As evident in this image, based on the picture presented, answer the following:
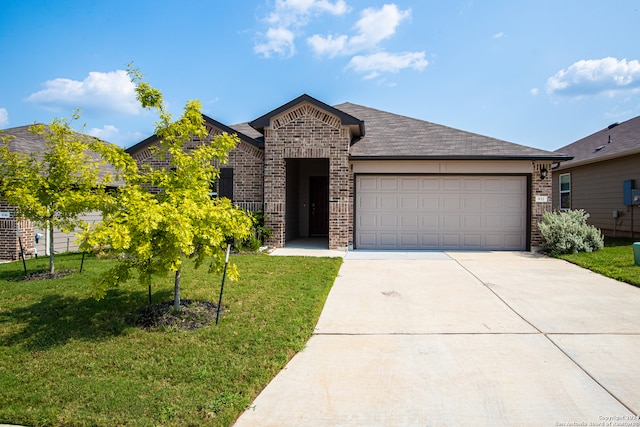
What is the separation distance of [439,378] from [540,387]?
854mm

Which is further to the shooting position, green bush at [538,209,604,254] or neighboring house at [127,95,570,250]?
neighboring house at [127,95,570,250]

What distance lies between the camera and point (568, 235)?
36.6 ft

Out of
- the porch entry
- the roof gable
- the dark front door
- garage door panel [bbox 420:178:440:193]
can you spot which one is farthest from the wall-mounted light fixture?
the dark front door

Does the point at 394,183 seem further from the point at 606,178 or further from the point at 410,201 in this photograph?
the point at 606,178

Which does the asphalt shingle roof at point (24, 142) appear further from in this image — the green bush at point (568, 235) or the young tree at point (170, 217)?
the green bush at point (568, 235)

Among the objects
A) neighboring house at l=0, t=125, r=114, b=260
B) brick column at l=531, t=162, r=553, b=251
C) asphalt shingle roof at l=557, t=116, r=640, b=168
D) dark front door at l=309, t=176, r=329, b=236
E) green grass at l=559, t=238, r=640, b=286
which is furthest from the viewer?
dark front door at l=309, t=176, r=329, b=236

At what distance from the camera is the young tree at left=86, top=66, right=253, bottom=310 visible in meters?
4.47

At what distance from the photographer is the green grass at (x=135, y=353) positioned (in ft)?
10.5

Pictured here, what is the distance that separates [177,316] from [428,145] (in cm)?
975

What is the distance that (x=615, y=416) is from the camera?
10.2 ft

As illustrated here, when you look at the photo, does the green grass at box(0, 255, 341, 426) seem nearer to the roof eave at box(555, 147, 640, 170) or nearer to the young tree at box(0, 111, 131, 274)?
the young tree at box(0, 111, 131, 274)

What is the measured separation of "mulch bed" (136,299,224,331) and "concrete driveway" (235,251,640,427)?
152 cm

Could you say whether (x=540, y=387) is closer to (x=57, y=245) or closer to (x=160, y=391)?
(x=160, y=391)

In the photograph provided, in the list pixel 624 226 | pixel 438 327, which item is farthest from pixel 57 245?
pixel 624 226
